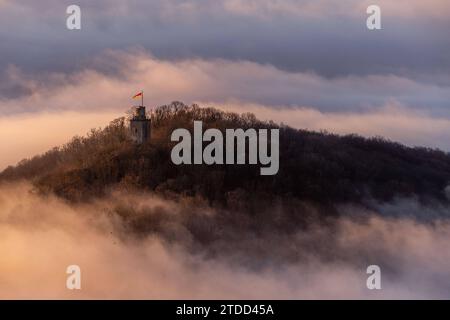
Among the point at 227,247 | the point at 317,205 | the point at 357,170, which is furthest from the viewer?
the point at 357,170

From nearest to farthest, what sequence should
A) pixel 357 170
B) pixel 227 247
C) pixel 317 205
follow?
pixel 227 247 < pixel 317 205 < pixel 357 170

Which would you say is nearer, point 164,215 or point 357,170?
point 164,215

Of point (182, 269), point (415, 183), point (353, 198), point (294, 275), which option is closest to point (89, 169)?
point (182, 269)

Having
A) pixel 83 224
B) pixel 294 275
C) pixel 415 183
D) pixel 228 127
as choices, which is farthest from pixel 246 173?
pixel 415 183

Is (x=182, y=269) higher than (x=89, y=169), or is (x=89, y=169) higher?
(x=89, y=169)

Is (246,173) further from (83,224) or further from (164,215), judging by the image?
(83,224)

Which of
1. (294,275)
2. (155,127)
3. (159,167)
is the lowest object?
(294,275)
